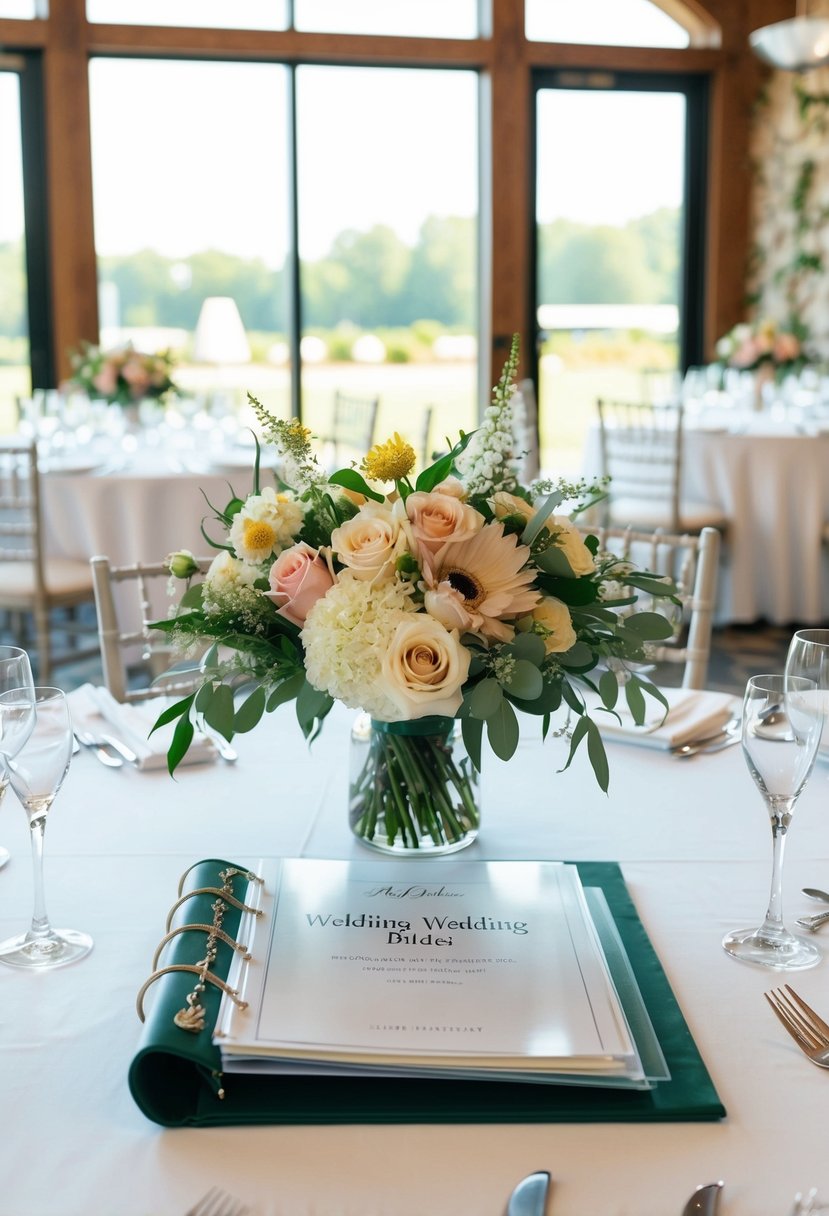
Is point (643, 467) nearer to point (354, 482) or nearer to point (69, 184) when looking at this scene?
point (69, 184)

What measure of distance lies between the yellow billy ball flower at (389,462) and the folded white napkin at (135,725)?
0.56 metres

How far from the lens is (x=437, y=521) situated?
1.15 m

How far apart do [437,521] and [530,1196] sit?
1.89ft

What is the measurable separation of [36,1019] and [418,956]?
Answer: 1.04 feet

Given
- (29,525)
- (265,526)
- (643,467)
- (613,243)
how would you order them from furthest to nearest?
(613,243), (643,467), (29,525), (265,526)

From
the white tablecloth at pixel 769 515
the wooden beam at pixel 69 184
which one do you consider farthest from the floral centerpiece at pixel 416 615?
the wooden beam at pixel 69 184

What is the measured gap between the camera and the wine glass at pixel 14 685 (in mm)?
1140

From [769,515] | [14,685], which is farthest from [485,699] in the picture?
[769,515]

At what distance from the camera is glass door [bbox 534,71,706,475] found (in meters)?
7.07

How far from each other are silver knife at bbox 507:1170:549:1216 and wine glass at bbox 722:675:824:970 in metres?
0.38

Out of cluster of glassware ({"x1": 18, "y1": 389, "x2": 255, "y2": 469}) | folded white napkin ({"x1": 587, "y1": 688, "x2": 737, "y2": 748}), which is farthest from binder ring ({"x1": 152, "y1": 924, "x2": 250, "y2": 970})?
cluster of glassware ({"x1": 18, "y1": 389, "x2": 255, "y2": 469})

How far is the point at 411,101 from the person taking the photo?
687cm

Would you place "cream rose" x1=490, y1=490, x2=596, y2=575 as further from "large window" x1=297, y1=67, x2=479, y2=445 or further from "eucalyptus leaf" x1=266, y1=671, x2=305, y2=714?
"large window" x1=297, y1=67, x2=479, y2=445

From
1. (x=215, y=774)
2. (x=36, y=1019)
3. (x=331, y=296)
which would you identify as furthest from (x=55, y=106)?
(x=36, y=1019)
